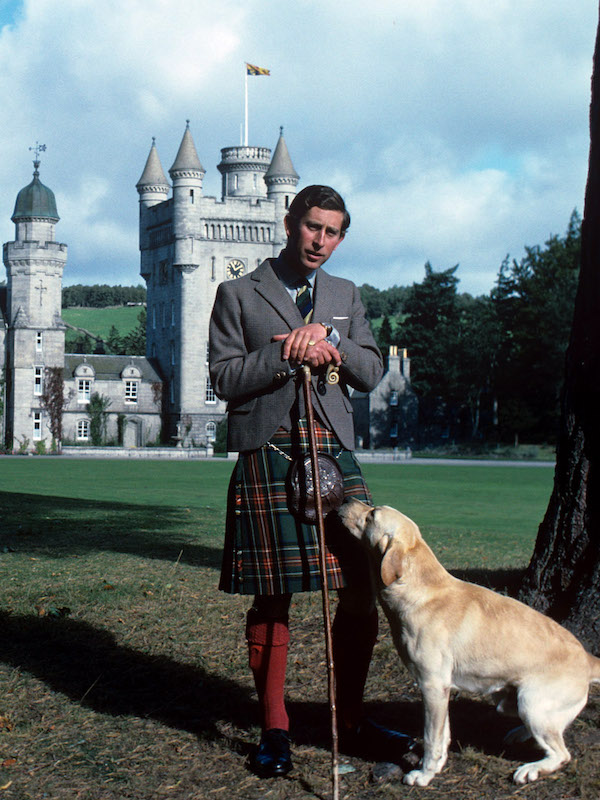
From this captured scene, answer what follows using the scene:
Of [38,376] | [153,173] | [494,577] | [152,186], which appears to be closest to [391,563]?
[494,577]

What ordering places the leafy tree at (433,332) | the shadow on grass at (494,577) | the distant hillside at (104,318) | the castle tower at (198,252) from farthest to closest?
the distant hillside at (104,318), the leafy tree at (433,332), the castle tower at (198,252), the shadow on grass at (494,577)

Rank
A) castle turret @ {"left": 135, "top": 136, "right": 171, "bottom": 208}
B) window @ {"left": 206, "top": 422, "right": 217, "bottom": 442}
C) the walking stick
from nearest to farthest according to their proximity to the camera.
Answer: the walking stick
window @ {"left": 206, "top": 422, "right": 217, "bottom": 442}
castle turret @ {"left": 135, "top": 136, "right": 171, "bottom": 208}

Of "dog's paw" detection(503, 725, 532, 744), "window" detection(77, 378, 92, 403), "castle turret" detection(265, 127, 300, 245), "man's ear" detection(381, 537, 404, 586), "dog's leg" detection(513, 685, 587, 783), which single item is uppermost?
"castle turret" detection(265, 127, 300, 245)

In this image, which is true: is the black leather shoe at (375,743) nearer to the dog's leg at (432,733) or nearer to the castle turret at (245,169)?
the dog's leg at (432,733)

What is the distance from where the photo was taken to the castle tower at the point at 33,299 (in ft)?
226

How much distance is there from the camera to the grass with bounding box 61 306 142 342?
136 metres

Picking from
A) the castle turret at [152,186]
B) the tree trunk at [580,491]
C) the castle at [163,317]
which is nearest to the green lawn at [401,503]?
the tree trunk at [580,491]

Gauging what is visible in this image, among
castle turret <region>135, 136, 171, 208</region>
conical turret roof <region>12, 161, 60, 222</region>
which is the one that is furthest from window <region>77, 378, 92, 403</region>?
castle turret <region>135, 136, 171, 208</region>

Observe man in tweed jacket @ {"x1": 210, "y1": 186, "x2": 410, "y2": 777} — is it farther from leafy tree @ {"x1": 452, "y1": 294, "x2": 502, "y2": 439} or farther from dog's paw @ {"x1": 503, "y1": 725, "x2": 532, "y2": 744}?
leafy tree @ {"x1": 452, "y1": 294, "x2": 502, "y2": 439}

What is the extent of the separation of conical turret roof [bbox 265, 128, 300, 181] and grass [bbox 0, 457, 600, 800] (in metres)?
68.8

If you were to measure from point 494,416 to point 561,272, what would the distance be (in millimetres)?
12652

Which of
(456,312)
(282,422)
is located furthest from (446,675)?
(456,312)

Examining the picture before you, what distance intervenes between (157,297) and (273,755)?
257 ft

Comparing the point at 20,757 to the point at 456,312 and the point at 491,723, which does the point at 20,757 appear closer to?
the point at 491,723
